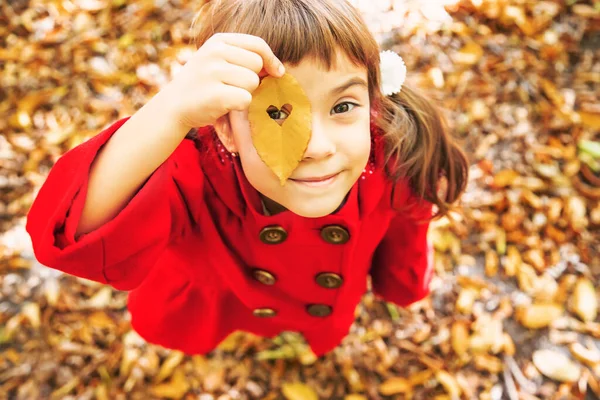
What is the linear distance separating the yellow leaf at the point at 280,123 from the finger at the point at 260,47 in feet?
0.06

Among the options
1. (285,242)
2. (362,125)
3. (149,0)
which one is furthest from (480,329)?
(149,0)

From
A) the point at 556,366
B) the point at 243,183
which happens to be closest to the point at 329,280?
the point at 243,183

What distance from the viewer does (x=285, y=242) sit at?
0.98 metres

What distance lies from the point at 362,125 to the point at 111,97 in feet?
5.50

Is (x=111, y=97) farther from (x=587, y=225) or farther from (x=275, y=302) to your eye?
(x=587, y=225)

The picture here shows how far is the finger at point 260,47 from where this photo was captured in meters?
0.67

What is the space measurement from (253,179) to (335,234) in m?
0.21

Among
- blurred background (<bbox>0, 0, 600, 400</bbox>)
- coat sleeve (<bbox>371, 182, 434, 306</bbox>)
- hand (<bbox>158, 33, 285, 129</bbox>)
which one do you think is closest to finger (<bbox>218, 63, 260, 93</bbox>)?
hand (<bbox>158, 33, 285, 129</bbox>)

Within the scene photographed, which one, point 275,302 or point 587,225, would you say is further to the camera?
point 587,225

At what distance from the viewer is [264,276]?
108cm

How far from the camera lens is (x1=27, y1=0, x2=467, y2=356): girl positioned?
2.35 ft

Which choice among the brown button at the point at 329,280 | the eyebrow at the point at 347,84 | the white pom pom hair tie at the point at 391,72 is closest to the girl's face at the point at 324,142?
the eyebrow at the point at 347,84

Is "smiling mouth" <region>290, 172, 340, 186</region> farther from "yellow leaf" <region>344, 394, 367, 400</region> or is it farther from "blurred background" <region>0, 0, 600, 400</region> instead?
"yellow leaf" <region>344, 394, 367, 400</region>

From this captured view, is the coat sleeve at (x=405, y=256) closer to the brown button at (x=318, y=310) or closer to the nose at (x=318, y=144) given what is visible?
the brown button at (x=318, y=310)
